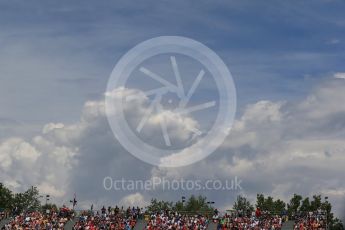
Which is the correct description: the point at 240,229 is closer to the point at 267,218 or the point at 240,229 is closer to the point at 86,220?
the point at 267,218

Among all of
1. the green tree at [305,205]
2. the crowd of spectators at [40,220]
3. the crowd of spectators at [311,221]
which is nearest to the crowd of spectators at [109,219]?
the crowd of spectators at [40,220]

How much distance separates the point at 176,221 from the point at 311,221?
1399cm

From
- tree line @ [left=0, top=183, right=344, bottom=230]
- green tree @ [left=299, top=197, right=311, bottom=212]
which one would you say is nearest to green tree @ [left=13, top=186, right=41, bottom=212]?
tree line @ [left=0, top=183, right=344, bottom=230]

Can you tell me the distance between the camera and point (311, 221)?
206ft

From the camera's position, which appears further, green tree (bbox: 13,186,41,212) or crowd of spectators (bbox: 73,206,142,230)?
green tree (bbox: 13,186,41,212)

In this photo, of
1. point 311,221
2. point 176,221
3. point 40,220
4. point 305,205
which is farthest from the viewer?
point 305,205

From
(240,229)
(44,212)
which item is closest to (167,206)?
(44,212)

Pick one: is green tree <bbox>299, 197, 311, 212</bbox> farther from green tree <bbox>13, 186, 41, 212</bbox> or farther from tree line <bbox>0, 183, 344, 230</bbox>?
green tree <bbox>13, 186, 41, 212</bbox>

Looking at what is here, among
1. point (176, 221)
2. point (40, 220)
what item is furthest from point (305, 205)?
point (40, 220)

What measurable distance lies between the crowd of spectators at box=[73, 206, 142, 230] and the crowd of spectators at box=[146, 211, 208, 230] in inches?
81.8

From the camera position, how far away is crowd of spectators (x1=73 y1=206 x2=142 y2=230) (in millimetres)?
68375

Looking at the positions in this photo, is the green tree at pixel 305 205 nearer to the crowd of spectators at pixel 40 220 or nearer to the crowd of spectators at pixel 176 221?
the crowd of spectators at pixel 176 221

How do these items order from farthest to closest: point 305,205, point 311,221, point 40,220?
1. point 305,205
2. point 40,220
3. point 311,221

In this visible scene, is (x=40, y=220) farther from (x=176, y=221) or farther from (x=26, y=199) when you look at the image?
(x=26, y=199)
